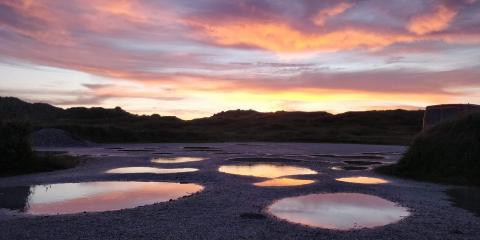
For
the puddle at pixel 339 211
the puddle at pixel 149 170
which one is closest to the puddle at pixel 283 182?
the puddle at pixel 339 211

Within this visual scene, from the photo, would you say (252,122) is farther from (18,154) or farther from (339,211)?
(339,211)

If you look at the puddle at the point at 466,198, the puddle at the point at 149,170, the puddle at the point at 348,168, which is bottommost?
the puddle at the point at 466,198

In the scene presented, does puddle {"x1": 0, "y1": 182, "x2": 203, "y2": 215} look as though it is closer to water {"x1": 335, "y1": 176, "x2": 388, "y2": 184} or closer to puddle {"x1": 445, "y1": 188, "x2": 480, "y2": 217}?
water {"x1": 335, "y1": 176, "x2": 388, "y2": 184}

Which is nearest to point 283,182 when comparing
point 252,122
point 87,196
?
point 87,196

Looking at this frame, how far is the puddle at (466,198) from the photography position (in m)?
Answer: 15.5

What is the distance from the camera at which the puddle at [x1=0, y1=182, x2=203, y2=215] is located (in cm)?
1490

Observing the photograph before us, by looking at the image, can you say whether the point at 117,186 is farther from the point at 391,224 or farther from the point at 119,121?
the point at 119,121

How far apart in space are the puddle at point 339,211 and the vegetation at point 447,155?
23.3 feet

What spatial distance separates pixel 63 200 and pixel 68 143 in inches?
1358

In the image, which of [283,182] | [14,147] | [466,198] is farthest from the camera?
[14,147]

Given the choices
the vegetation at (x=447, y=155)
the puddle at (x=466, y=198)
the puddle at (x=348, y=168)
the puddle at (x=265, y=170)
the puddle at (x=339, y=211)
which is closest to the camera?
the puddle at (x=339, y=211)

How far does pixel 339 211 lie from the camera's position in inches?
566

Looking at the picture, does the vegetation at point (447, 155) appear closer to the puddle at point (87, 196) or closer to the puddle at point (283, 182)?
the puddle at point (283, 182)

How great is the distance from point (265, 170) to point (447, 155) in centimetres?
1009
